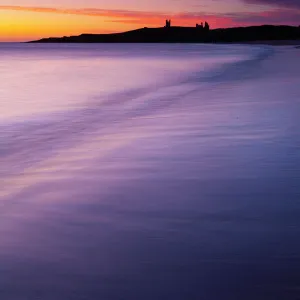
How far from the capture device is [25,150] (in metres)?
11.5

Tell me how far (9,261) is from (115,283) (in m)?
0.95

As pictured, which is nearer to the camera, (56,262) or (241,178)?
(56,262)

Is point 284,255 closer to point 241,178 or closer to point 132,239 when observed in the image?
point 132,239

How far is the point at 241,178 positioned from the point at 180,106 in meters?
10.5

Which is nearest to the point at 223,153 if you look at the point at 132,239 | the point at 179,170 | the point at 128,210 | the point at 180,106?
the point at 179,170

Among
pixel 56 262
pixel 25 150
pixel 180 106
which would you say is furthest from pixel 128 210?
pixel 180 106

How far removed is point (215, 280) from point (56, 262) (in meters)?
1.23

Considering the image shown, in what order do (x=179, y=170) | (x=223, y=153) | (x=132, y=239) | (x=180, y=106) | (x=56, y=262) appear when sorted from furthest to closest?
1. (x=180, y=106)
2. (x=223, y=153)
3. (x=179, y=170)
4. (x=132, y=239)
5. (x=56, y=262)

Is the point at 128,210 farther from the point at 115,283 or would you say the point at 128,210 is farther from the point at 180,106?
the point at 180,106

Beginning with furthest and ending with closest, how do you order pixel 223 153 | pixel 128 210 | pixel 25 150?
1. pixel 25 150
2. pixel 223 153
3. pixel 128 210

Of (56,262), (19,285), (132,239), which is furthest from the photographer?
(132,239)

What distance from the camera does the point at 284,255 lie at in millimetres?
5078

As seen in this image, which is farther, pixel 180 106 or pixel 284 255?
pixel 180 106

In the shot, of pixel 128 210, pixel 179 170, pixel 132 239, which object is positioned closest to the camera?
pixel 132 239
